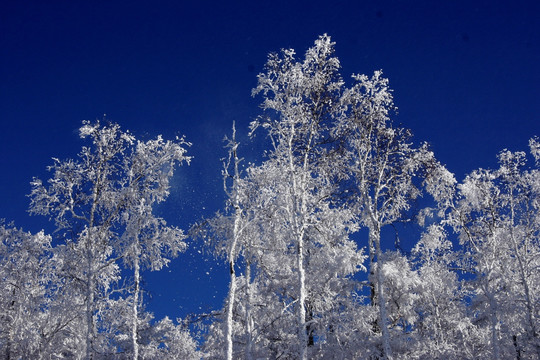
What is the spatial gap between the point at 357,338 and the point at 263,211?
6.33 meters

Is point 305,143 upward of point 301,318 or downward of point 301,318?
upward

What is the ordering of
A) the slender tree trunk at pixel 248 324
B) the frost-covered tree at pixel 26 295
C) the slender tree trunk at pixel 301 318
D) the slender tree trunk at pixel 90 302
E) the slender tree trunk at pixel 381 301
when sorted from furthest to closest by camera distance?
the frost-covered tree at pixel 26 295 < the slender tree trunk at pixel 248 324 < the slender tree trunk at pixel 90 302 < the slender tree trunk at pixel 381 301 < the slender tree trunk at pixel 301 318

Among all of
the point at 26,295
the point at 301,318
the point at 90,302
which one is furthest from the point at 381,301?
the point at 26,295

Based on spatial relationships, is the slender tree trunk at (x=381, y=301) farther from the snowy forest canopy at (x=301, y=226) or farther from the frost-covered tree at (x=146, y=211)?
the frost-covered tree at (x=146, y=211)

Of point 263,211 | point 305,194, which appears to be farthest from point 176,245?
point 305,194

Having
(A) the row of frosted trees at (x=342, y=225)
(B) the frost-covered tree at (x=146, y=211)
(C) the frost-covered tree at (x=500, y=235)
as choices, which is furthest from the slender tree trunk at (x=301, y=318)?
(C) the frost-covered tree at (x=500, y=235)

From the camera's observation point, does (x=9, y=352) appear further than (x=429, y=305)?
No

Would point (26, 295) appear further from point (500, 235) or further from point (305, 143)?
point (500, 235)

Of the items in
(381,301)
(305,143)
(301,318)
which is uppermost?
(305,143)

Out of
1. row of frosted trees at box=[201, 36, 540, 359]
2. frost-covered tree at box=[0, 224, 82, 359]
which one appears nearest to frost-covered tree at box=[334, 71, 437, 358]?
row of frosted trees at box=[201, 36, 540, 359]

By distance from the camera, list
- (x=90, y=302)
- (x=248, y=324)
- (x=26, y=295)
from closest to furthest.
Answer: (x=90, y=302)
(x=248, y=324)
(x=26, y=295)

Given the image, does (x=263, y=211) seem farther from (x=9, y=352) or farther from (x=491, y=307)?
(x=9, y=352)

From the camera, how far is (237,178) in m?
13.5

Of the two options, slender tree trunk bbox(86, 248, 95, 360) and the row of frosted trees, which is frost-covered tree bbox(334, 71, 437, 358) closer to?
the row of frosted trees
